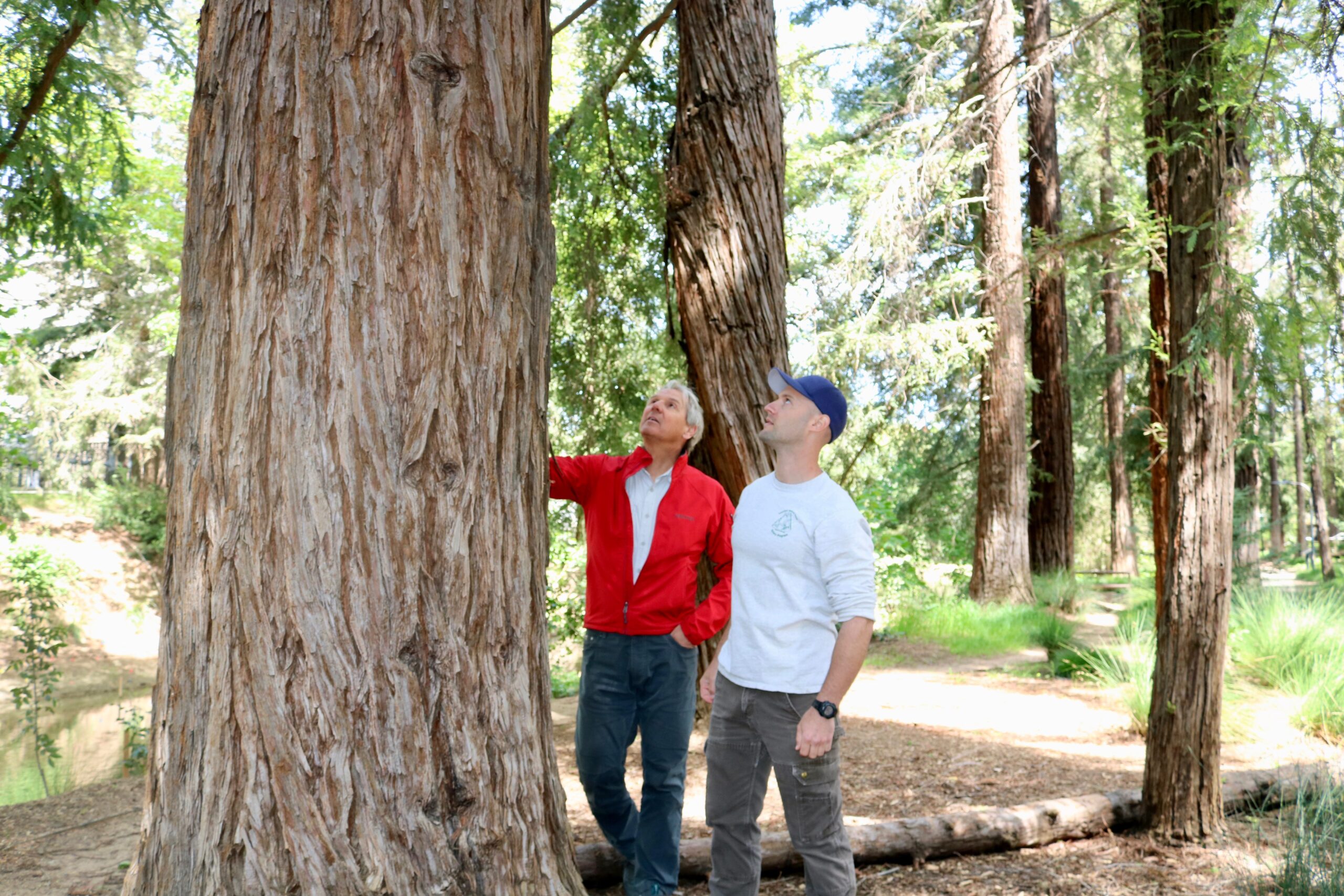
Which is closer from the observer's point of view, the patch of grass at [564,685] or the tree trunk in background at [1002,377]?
the patch of grass at [564,685]

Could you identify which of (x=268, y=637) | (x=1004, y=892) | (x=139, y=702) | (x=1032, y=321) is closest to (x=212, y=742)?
(x=268, y=637)

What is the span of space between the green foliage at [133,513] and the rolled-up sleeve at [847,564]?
19.3 metres

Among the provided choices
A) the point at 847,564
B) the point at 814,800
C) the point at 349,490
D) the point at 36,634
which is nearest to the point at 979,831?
the point at 814,800

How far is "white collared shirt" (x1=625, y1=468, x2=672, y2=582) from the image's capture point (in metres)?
3.90

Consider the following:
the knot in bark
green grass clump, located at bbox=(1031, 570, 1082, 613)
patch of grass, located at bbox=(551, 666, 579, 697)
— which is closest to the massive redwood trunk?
the knot in bark

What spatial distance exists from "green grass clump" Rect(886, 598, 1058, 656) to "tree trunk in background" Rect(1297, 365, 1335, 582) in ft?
9.88

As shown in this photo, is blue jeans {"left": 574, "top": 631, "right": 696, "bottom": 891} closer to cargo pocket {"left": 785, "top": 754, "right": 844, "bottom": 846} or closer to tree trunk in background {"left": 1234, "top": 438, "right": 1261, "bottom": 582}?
cargo pocket {"left": 785, "top": 754, "right": 844, "bottom": 846}

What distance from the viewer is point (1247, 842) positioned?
436cm

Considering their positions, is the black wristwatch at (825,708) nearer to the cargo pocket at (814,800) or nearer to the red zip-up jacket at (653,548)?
the cargo pocket at (814,800)

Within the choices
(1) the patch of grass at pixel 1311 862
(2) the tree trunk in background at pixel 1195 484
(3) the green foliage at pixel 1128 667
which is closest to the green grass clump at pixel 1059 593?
(3) the green foliage at pixel 1128 667

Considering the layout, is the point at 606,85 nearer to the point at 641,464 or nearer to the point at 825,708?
the point at 641,464

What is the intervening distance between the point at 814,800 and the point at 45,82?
5.04 m

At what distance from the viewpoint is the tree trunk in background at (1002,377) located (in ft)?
41.4

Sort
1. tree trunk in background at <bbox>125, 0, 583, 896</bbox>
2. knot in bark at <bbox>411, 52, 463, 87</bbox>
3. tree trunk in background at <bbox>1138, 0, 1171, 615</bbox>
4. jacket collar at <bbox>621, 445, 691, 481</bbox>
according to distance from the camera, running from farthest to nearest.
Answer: tree trunk in background at <bbox>1138, 0, 1171, 615</bbox>
jacket collar at <bbox>621, 445, 691, 481</bbox>
knot in bark at <bbox>411, 52, 463, 87</bbox>
tree trunk in background at <bbox>125, 0, 583, 896</bbox>
